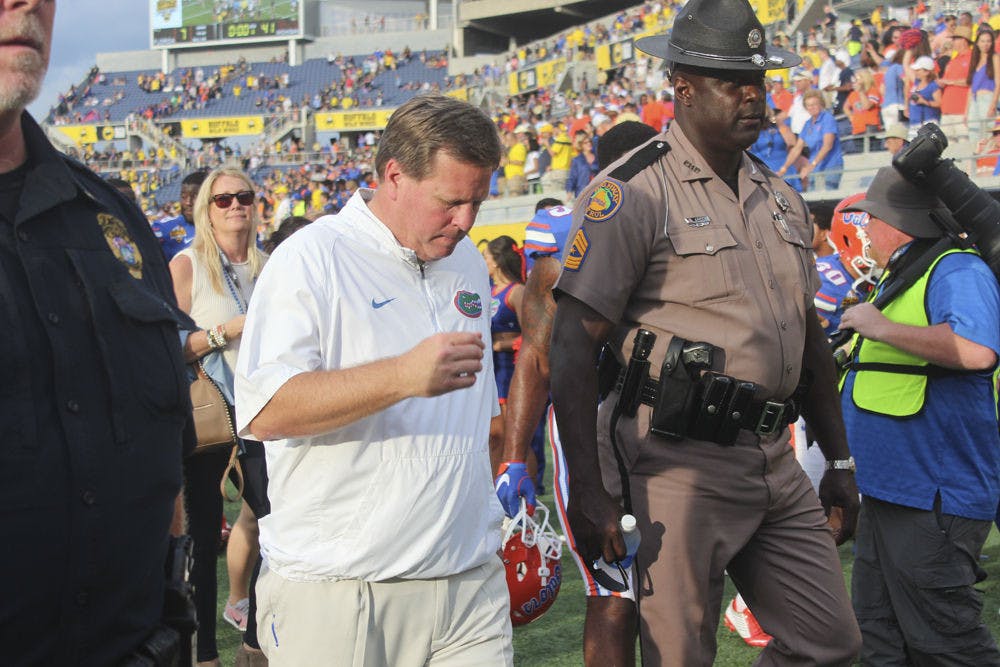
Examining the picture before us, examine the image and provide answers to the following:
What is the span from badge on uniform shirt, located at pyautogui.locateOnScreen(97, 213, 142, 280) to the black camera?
9.53 ft

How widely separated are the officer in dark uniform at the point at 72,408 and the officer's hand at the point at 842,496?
7.60ft

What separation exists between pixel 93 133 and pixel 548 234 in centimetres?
5736

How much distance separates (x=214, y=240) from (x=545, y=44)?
3949 cm

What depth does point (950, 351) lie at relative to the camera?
155 inches

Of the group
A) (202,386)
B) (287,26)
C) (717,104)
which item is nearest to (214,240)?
(202,386)

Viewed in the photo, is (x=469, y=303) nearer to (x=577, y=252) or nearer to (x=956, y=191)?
(x=577, y=252)

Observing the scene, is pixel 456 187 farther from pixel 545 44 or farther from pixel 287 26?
pixel 287 26

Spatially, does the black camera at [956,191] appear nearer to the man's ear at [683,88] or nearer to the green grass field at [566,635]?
the man's ear at [683,88]

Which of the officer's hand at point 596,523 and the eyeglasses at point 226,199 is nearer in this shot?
the officer's hand at point 596,523

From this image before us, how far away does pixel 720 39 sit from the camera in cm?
327

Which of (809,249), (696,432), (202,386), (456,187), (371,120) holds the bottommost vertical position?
(371,120)

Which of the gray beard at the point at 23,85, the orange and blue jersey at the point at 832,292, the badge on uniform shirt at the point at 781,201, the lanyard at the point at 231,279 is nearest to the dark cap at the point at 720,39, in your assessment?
the badge on uniform shirt at the point at 781,201

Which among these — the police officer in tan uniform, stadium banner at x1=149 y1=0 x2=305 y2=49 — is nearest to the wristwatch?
the police officer in tan uniform

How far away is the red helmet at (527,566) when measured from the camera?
12.4ft
